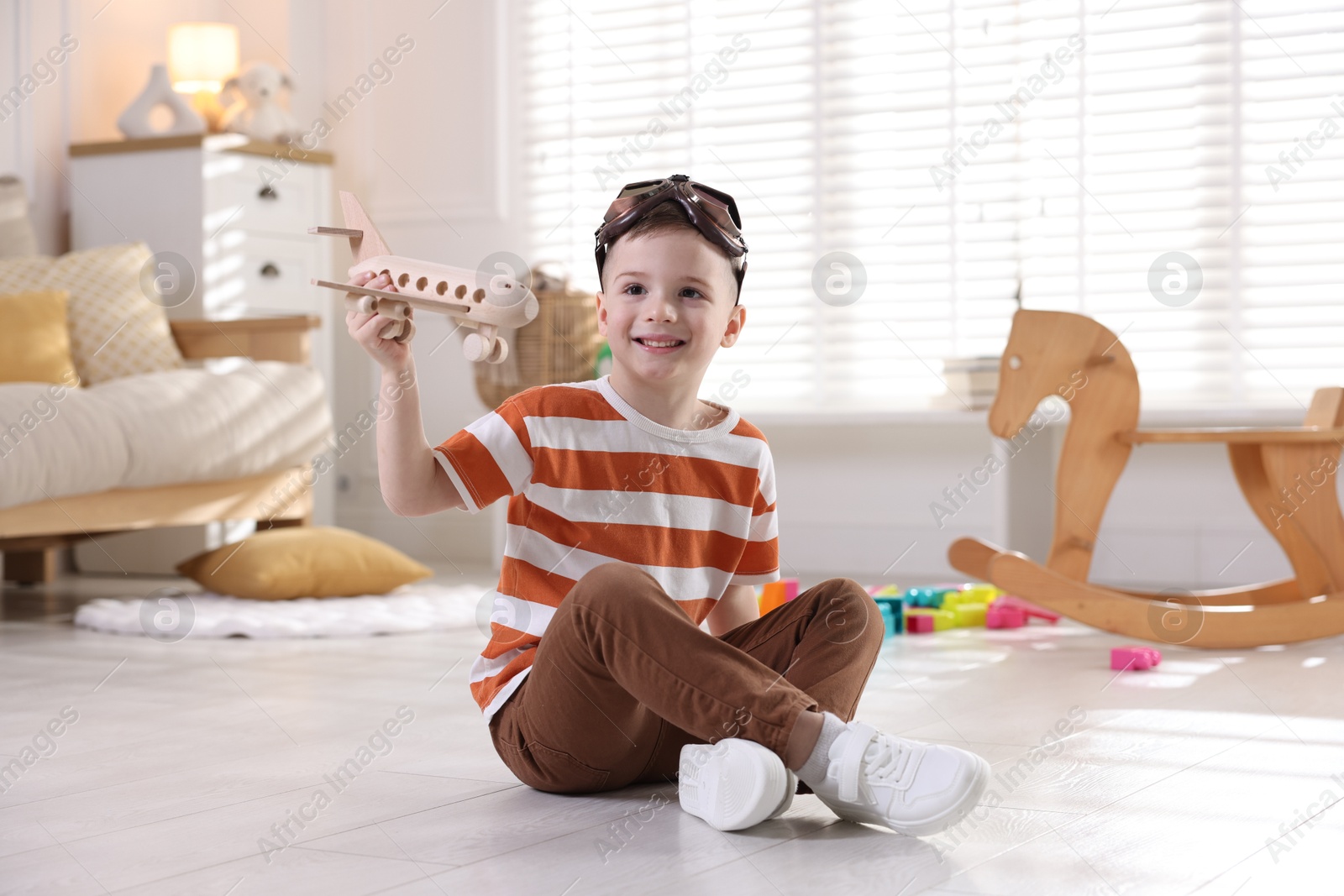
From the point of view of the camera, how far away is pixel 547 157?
3814 mm

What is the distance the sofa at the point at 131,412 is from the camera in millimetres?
2350

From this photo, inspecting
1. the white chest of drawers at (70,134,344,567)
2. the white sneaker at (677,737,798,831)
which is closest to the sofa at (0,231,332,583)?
the white chest of drawers at (70,134,344,567)

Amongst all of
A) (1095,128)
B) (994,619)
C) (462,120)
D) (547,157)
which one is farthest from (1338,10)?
(462,120)

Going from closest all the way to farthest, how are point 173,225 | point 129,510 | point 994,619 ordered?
1. point 994,619
2. point 129,510
3. point 173,225

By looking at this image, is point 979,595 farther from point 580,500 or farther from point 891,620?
point 580,500

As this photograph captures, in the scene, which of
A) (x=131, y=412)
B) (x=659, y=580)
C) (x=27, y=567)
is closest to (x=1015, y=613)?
(x=659, y=580)

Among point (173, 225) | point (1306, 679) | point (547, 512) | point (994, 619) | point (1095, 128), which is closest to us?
point (547, 512)

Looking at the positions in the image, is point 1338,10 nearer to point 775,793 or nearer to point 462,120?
point 462,120

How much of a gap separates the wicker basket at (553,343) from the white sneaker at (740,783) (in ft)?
7.19

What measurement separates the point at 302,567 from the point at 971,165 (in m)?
1.81

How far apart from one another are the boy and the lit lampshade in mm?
2812

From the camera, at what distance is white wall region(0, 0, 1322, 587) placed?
3035 millimetres

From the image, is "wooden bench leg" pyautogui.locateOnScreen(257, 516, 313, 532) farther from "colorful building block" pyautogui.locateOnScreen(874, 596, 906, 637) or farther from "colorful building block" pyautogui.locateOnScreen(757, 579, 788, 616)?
"colorful building block" pyautogui.locateOnScreen(874, 596, 906, 637)

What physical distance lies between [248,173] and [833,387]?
1.58 meters
